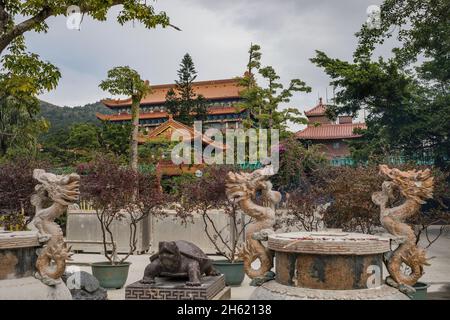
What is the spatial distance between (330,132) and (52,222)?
77.8 ft

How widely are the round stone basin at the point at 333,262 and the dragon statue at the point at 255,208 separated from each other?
0.50 metres

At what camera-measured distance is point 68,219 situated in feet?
38.1

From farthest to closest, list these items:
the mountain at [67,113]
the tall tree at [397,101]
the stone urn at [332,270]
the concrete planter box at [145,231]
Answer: the mountain at [67,113] → the tall tree at [397,101] → the concrete planter box at [145,231] → the stone urn at [332,270]

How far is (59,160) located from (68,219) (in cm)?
953

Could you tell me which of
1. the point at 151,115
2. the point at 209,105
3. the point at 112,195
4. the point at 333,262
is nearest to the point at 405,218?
the point at 333,262

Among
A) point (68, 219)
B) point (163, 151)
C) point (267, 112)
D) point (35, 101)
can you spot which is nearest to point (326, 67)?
point (267, 112)

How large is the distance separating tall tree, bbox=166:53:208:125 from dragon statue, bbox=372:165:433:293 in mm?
21821

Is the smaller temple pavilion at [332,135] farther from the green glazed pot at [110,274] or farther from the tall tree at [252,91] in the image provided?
Answer: the green glazed pot at [110,274]

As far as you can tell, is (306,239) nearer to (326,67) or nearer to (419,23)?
(419,23)

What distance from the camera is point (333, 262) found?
3.61m

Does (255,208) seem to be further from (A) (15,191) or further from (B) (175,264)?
(A) (15,191)

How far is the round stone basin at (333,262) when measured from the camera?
3.60 metres

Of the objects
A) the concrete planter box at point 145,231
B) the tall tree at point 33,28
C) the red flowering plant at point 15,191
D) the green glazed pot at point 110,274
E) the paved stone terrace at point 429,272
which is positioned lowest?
the paved stone terrace at point 429,272

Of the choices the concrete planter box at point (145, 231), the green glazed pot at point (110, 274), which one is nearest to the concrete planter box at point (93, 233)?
the concrete planter box at point (145, 231)
